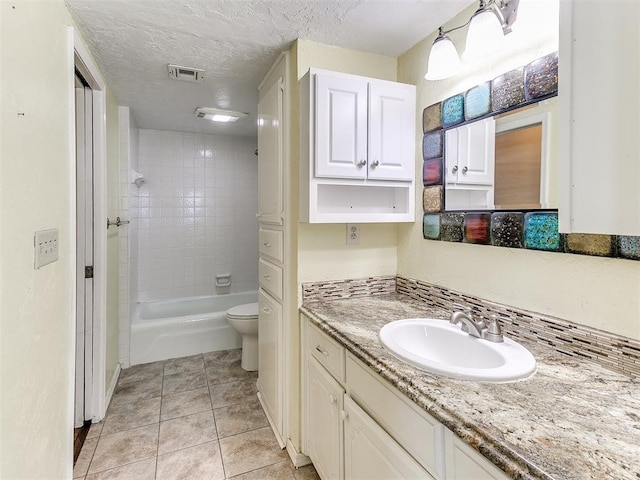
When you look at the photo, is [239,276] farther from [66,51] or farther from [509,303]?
[509,303]

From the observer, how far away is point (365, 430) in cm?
111

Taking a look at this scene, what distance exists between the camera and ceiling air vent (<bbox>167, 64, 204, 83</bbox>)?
6.42 ft

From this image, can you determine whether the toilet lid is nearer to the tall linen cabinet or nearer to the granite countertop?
the tall linen cabinet

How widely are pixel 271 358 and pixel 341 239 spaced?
0.83m

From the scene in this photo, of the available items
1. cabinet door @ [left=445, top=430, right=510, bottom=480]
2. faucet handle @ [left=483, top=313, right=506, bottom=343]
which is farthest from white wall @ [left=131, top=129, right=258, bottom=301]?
cabinet door @ [left=445, top=430, right=510, bottom=480]

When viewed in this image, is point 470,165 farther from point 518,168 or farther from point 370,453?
point 370,453

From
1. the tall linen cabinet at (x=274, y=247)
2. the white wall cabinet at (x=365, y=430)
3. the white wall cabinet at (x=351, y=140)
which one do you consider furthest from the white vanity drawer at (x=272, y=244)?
the white wall cabinet at (x=365, y=430)

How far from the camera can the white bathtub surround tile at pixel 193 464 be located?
165 centimetres

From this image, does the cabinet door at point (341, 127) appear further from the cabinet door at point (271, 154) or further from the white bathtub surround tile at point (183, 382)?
the white bathtub surround tile at point (183, 382)

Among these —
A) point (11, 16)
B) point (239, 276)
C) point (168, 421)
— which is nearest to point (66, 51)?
point (11, 16)

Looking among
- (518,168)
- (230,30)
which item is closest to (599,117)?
(518,168)

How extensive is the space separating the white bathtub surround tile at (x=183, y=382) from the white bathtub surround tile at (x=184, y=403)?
0.19ft

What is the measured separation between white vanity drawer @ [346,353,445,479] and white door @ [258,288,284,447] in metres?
0.74

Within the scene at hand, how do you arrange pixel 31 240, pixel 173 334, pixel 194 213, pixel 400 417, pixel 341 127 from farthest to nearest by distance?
pixel 194 213
pixel 173 334
pixel 341 127
pixel 31 240
pixel 400 417
